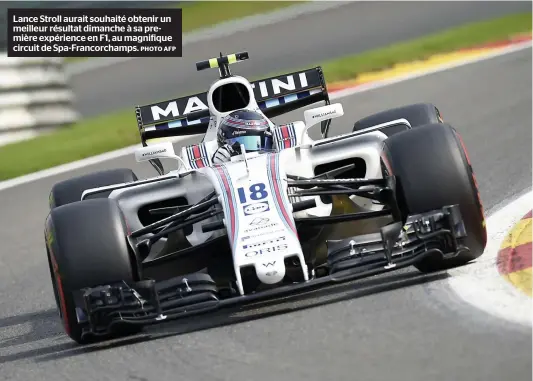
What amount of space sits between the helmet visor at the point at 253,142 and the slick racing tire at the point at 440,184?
1405 millimetres

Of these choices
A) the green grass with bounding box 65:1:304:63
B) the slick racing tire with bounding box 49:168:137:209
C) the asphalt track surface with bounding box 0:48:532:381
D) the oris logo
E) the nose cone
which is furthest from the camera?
the green grass with bounding box 65:1:304:63

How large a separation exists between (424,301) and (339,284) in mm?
1177

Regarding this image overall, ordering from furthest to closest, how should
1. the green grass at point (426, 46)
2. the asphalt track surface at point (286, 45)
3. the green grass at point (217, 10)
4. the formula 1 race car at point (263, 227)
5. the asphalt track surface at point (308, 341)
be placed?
the green grass at point (217, 10) → the asphalt track surface at point (286, 45) → the green grass at point (426, 46) → the formula 1 race car at point (263, 227) → the asphalt track surface at point (308, 341)

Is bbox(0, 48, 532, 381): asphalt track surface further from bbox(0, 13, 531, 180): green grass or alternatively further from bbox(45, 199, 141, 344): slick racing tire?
bbox(0, 13, 531, 180): green grass

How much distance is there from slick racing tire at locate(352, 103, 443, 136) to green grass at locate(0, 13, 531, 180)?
6705 millimetres

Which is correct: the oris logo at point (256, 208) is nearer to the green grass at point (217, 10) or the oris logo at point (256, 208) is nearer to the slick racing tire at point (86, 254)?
the slick racing tire at point (86, 254)

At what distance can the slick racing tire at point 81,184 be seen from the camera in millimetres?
9945

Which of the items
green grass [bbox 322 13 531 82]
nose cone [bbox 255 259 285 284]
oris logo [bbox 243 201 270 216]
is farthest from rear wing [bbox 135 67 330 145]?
green grass [bbox 322 13 531 82]

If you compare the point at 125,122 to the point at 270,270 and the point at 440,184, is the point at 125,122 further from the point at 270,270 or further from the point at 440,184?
the point at 270,270

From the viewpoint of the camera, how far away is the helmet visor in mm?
9133

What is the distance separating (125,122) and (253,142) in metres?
9.27

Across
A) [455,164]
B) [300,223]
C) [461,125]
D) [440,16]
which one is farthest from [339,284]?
[440,16]

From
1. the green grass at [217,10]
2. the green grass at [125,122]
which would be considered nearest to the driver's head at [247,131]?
the green grass at [125,122]

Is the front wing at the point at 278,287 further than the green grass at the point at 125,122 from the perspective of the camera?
No
